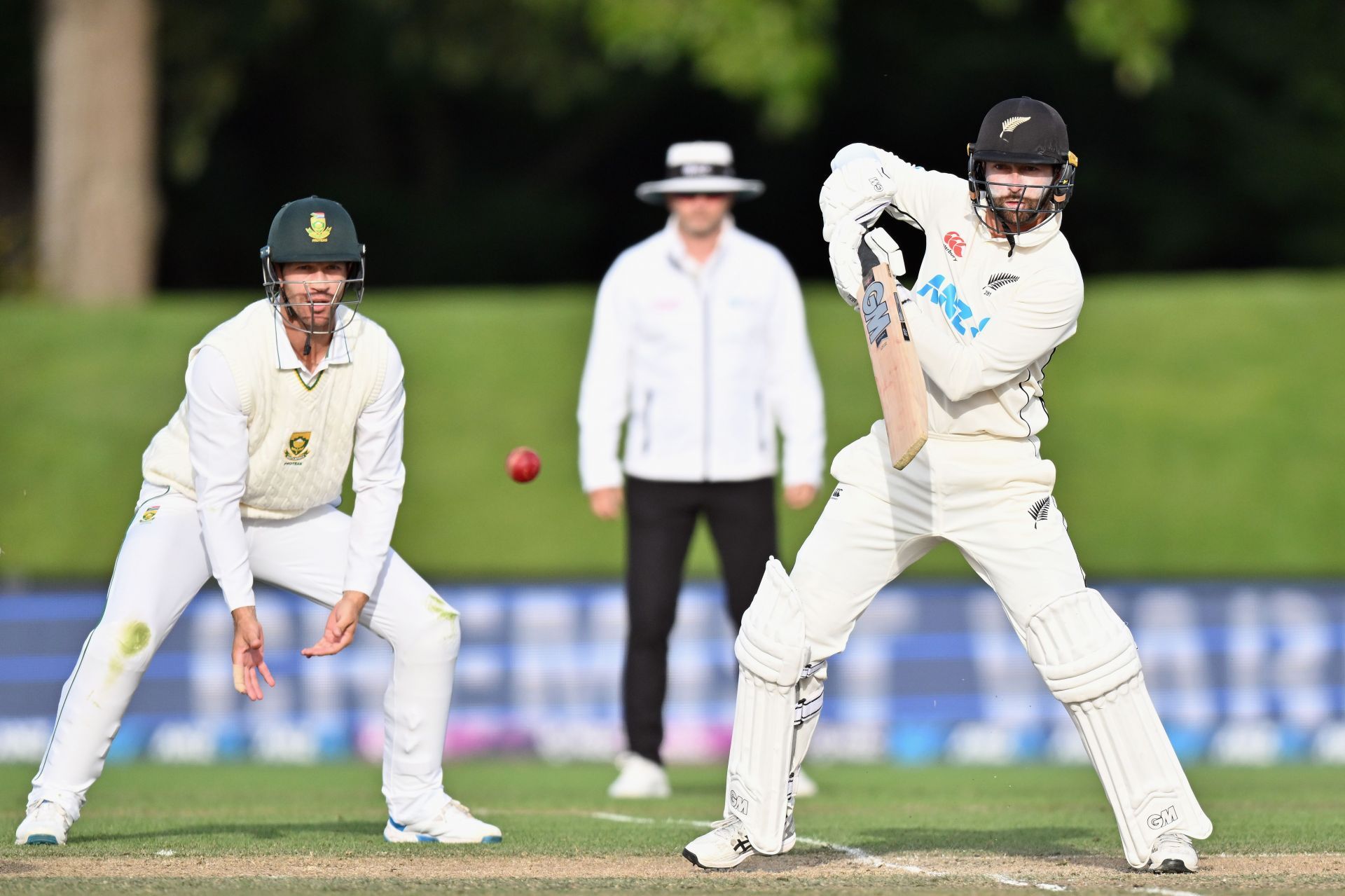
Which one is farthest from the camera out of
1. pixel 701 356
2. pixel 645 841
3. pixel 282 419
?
pixel 701 356

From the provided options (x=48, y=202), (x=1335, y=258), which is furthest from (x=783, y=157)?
(x=48, y=202)

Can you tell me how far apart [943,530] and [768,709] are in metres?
0.67

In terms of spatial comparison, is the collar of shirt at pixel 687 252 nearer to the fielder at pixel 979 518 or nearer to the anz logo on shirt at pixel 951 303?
the fielder at pixel 979 518

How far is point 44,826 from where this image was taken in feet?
18.3

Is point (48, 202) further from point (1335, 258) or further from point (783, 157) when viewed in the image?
point (1335, 258)

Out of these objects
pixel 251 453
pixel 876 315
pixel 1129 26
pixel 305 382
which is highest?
pixel 1129 26

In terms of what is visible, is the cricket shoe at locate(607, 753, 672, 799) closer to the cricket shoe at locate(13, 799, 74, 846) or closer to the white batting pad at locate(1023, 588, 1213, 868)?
the cricket shoe at locate(13, 799, 74, 846)

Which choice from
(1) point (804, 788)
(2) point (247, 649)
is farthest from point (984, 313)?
(1) point (804, 788)

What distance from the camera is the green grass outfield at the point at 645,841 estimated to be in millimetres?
5039

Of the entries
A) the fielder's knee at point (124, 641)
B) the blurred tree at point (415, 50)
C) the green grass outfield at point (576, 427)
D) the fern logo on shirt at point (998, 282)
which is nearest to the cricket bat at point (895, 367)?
the fern logo on shirt at point (998, 282)

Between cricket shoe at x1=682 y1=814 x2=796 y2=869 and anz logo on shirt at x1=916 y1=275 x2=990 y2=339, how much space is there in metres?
1.41

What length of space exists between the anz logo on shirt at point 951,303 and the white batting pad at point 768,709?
81cm

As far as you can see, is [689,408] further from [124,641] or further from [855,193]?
[124,641]

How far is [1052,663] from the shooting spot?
17.1 ft
